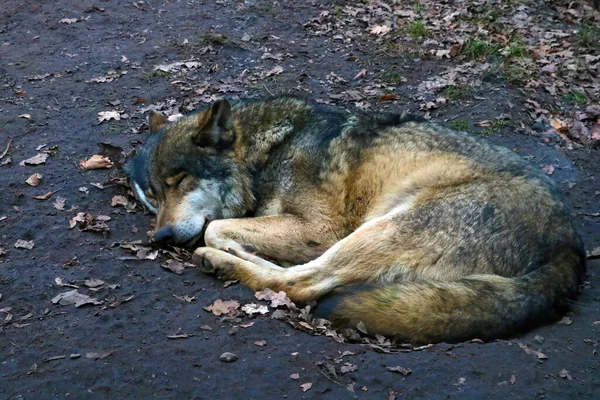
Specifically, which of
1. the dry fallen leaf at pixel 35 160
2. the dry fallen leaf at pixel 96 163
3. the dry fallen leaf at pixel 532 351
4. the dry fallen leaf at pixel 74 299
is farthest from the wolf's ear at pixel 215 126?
the dry fallen leaf at pixel 532 351

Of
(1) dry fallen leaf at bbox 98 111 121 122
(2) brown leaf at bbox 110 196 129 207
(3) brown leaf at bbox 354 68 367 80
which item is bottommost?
(2) brown leaf at bbox 110 196 129 207

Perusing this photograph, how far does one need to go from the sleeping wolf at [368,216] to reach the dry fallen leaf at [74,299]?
97 centimetres

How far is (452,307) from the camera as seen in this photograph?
14.4ft

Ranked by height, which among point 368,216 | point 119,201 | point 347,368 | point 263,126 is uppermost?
point 263,126

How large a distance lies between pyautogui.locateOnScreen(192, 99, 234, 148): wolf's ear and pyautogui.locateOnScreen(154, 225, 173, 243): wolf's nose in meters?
0.84

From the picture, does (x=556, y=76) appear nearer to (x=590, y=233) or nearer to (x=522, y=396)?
(x=590, y=233)

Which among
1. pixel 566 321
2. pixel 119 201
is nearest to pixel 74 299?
pixel 119 201

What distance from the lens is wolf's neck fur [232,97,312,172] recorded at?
6.09 m

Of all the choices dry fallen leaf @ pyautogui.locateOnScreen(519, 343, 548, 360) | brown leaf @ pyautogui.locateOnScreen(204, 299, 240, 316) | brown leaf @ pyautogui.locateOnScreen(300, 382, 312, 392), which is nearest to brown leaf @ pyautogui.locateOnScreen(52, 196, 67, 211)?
brown leaf @ pyautogui.locateOnScreen(204, 299, 240, 316)

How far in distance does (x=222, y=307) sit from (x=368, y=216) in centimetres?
151

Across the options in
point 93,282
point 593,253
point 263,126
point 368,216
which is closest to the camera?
point 93,282

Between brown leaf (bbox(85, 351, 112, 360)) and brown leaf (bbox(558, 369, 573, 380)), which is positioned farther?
brown leaf (bbox(85, 351, 112, 360))

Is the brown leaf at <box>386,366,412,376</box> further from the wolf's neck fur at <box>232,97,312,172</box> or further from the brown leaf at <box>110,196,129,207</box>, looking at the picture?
the brown leaf at <box>110,196,129,207</box>

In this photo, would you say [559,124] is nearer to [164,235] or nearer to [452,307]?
[452,307]
